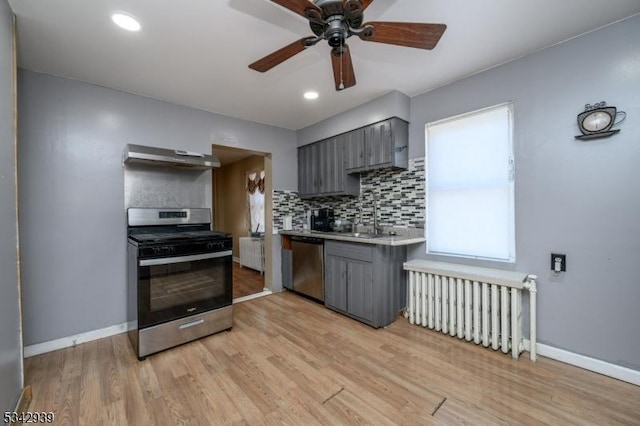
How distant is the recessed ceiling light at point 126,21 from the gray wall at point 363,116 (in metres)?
2.29

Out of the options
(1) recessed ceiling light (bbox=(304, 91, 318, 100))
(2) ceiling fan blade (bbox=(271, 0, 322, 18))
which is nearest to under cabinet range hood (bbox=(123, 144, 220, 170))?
(1) recessed ceiling light (bbox=(304, 91, 318, 100))

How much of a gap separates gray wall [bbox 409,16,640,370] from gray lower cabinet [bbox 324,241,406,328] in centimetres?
114

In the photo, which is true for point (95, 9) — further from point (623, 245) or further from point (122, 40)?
point (623, 245)

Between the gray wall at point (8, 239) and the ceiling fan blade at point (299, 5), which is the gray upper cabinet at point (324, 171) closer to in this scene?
the ceiling fan blade at point (299, 5)

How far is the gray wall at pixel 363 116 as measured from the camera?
294 cm

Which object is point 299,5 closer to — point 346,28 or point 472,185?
point 346,28

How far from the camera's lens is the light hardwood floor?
1.58 meters

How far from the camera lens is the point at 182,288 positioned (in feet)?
7.96

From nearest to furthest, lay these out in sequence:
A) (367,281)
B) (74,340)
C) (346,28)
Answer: (346,28) → (74,340) → (367,281)

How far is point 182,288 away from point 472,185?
2.97m

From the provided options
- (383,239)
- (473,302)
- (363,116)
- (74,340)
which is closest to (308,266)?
(383,239)

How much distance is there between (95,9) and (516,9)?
2.73 m

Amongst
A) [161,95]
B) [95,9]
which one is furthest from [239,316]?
[95,9]

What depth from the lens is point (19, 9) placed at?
1685mm
